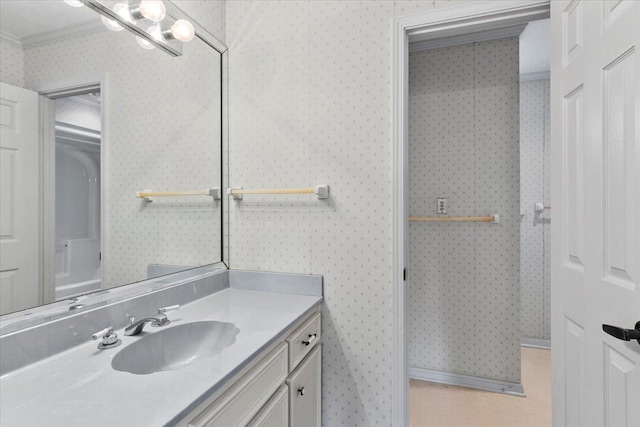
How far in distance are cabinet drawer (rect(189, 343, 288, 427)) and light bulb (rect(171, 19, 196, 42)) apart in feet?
4.64

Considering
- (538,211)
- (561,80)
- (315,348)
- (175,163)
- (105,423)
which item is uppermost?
(561,80)

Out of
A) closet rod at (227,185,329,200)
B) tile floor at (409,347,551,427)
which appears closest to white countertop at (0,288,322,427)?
closet rod at (227,185,329,200)

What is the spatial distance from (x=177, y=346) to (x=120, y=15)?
4.19 feet

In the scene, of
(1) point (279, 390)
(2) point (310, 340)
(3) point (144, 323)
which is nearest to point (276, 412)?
(1) point (279, 390)

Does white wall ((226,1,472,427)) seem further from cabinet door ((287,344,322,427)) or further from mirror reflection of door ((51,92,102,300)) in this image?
mirror reflection of door ((51,92,102,300))

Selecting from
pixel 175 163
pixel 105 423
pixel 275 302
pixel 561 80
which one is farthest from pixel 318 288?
pixel 561 80

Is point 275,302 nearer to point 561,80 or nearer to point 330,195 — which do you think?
point 330,195

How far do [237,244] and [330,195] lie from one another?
0.60 metres

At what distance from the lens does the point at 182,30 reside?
146 centimetres

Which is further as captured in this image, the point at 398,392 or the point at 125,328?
the point at 398,392

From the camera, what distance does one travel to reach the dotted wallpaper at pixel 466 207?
224 centimetres

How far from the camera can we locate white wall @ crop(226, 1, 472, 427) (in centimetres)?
152

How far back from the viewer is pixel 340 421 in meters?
1.58

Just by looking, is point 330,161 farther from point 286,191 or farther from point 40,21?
point 40,21
